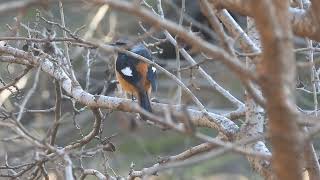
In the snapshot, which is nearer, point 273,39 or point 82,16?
point 273,39

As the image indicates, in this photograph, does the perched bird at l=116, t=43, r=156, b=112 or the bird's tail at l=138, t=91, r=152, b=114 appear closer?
the bird's tail at l=138, t=91, r=152, b=114

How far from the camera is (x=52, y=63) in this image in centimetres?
446

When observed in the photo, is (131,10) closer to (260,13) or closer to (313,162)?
(260,13)

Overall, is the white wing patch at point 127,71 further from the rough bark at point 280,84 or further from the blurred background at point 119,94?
the rough bark at point 280,84

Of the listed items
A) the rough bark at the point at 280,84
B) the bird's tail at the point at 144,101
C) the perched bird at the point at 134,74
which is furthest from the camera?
the perched bird at the point at 134,74

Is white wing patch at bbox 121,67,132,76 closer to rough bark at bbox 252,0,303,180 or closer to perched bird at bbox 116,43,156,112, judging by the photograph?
perched bird at bbox 116,43,156,112

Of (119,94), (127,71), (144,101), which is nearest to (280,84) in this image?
(144,101)

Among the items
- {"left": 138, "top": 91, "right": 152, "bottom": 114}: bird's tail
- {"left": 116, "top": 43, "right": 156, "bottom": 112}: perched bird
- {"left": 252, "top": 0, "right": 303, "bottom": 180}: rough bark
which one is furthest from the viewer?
{"left": 116, "top": 43, "right": 156, "bottom": 112}: perched bird

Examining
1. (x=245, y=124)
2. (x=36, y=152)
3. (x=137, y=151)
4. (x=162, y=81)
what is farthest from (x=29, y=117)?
(x=36, y=152)

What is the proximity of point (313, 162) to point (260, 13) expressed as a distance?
1.69 meters

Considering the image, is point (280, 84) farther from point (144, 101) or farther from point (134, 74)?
point (134, 74)

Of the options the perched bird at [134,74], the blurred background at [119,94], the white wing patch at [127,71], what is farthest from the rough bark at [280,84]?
the white wing patch at [127,71]

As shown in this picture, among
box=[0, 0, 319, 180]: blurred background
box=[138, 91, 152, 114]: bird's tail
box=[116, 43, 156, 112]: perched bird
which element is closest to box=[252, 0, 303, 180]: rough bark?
box=[0, 0, 319, 180]: blurred background

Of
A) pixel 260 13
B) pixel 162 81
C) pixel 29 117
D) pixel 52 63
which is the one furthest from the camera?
pixel 162 81
